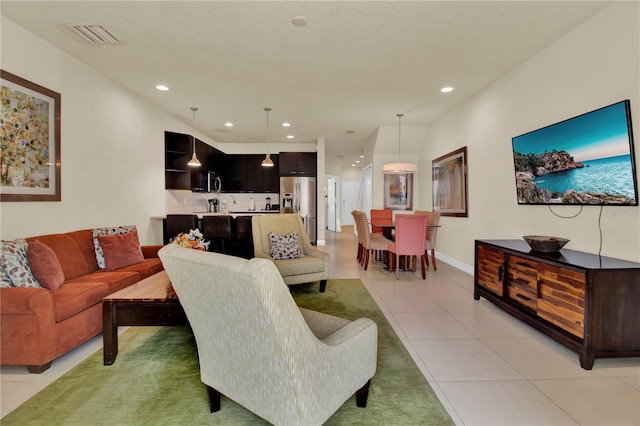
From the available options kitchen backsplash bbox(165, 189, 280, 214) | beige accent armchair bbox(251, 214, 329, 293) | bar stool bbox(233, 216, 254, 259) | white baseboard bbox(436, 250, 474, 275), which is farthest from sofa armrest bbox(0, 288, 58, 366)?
white baseboard bbox(436, 250, 474, 275)

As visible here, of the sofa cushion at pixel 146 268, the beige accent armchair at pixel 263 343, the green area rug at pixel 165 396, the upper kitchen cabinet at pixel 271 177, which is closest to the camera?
the beige accent armchair at pixel 263 343

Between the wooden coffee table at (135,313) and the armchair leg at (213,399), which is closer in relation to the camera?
the armchair leg at (213,399)

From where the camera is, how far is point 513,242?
321cm

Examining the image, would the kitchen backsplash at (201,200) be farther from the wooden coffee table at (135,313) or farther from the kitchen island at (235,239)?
the wooden coffee table at (135,313)

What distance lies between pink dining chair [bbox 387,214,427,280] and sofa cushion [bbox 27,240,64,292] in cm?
381

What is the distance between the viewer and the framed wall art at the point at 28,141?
251 centimetres

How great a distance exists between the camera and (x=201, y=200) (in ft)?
22.0

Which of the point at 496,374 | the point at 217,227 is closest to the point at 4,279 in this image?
the point at 217,227

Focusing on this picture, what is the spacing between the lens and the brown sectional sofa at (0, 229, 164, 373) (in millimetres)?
1936

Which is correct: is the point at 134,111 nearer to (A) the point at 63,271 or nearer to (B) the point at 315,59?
(A) the point at 63,271

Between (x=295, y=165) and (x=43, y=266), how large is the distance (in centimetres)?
572

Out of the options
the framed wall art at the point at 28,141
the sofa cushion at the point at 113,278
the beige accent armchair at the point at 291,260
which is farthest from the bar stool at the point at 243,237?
the framed wall art at the point at 28,141

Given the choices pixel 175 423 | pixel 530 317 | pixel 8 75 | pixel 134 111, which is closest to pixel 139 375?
pixel 175 423

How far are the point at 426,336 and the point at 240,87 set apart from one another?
384 centimetres
